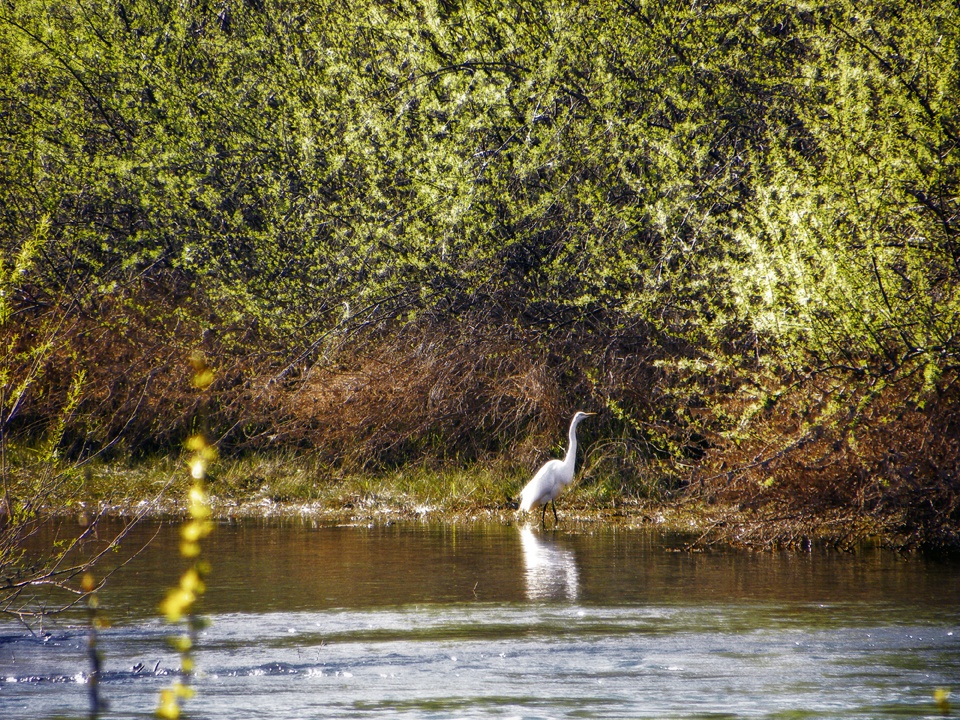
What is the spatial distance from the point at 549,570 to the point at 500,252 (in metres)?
5.61

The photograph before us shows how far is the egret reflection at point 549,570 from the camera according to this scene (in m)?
10.9

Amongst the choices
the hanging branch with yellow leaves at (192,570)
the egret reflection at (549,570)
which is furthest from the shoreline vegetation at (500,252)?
the egret reflection at (549,570)

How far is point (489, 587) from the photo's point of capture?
11211 mm

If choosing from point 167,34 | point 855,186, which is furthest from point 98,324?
point 855,186

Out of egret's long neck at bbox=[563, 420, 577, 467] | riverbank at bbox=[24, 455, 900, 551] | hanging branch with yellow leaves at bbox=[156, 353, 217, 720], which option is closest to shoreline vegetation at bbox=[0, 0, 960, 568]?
riverbank at bbox=[24, 455, 900, 551]

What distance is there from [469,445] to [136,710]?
9.78m

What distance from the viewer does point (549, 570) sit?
1195 centimetres

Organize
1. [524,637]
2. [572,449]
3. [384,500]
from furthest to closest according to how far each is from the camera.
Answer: [384,500]
[572,449]
[524,637]

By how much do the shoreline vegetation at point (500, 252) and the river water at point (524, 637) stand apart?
112 centimetres

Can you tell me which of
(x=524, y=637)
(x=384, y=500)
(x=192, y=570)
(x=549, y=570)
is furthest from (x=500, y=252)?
(x=524, y=637)

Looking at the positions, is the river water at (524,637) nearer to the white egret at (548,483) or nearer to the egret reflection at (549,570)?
the egret reflection at (549,570)

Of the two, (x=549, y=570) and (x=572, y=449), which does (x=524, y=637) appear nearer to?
(x=549, y=570)

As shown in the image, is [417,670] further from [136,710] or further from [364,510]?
[364,510]

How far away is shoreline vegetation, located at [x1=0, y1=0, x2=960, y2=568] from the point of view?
38.3ft
